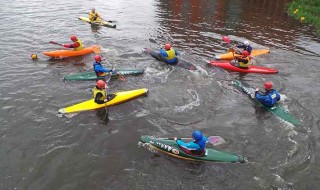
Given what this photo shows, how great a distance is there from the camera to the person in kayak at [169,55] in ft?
56.7

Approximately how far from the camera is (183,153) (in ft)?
34.3

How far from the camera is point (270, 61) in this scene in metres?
19.2

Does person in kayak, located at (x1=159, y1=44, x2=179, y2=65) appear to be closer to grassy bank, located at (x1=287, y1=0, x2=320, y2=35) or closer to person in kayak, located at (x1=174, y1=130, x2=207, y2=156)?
person in kayak, located at (x1=174, y1=130, x2=207, y2=156)

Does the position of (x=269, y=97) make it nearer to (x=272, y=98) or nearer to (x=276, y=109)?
(x=272, y=98)

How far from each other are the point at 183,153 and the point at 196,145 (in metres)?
0.59

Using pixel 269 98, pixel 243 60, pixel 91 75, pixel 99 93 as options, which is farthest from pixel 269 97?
pixel 91 75

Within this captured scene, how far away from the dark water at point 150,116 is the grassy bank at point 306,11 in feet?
9.82

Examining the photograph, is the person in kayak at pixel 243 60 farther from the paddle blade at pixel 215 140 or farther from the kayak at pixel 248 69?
the paddle blade at pixel 215 140

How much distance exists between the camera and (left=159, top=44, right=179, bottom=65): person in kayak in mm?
17297

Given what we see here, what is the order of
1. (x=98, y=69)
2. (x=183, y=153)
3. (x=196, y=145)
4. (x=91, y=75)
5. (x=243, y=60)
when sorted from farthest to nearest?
(x=243, y=60), (x=91, y=75), (x=98, y=69), (x=183, y=153), (x=196, y=145)

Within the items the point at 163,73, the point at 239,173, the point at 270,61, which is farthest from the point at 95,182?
the point at 270,61

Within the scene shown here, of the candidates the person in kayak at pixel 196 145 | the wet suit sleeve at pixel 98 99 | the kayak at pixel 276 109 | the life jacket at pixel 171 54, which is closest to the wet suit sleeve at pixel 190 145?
the person in kayak at pixel 196 145

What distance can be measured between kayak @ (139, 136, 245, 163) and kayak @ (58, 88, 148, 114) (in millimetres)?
3342

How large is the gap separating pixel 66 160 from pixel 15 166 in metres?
1.60
